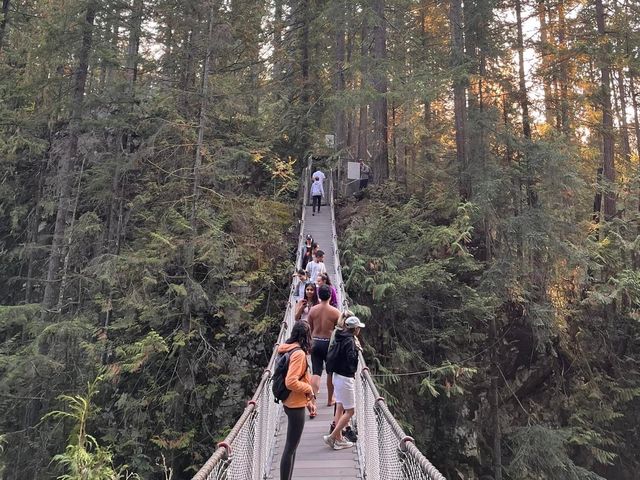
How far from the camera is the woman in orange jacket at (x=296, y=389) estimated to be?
326 centimetres

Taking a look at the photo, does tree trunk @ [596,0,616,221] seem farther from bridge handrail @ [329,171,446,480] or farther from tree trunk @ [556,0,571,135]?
bridge handrail @ [329,171,446,480]

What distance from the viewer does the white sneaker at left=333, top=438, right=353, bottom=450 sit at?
14.1 ft

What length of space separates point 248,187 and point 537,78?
8.13 metres

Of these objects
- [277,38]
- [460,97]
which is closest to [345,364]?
[460,97]

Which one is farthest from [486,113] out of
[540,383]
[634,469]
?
[634,469]

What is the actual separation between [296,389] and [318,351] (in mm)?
1537

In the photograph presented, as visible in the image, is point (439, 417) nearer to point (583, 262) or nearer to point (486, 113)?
point (583, 262)

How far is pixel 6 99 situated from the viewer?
10352 mm

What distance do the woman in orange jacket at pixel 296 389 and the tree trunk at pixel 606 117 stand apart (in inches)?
364

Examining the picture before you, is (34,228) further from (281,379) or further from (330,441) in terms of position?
(281,379)

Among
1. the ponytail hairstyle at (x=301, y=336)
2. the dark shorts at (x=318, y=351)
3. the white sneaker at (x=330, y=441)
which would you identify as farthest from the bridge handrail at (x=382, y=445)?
the ponytail hairstyle at (x=301, y=336)

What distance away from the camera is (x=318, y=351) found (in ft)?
15.6

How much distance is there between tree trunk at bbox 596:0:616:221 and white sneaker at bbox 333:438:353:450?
8.65 metres

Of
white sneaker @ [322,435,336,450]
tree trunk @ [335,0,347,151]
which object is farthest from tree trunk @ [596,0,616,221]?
white sneaker @ [322,435,336,450]
